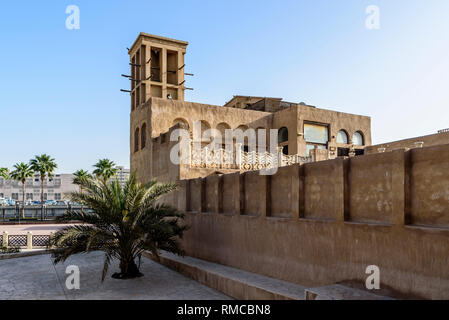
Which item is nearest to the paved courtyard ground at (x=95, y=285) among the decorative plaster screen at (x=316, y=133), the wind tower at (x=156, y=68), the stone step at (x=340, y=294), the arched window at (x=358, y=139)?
the stone step at (x=340, y=294)

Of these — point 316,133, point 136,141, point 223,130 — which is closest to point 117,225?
point 223,130

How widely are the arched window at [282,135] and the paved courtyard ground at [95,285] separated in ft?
40.1

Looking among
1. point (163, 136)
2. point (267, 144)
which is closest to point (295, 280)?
point (163, 136)

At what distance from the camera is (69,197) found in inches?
486

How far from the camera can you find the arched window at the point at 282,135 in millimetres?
23078

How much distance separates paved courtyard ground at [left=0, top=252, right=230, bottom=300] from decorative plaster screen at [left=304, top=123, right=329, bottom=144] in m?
12.9

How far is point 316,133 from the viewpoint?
23.0 metres

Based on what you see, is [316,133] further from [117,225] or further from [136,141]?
[117,225]

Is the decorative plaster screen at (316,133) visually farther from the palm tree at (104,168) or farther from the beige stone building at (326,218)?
the palm tree at (104,168)

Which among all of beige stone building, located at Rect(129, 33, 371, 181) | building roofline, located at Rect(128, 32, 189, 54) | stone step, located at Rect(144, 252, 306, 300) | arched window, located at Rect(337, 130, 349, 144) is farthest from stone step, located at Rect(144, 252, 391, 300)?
building roofline, located at Rect(128, 32, 189, 54)

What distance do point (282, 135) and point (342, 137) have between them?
4.30 metres

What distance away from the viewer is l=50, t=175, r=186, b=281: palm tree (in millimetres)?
11609

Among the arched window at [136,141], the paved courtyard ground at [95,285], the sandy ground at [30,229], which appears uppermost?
the arched window at [136,141]
